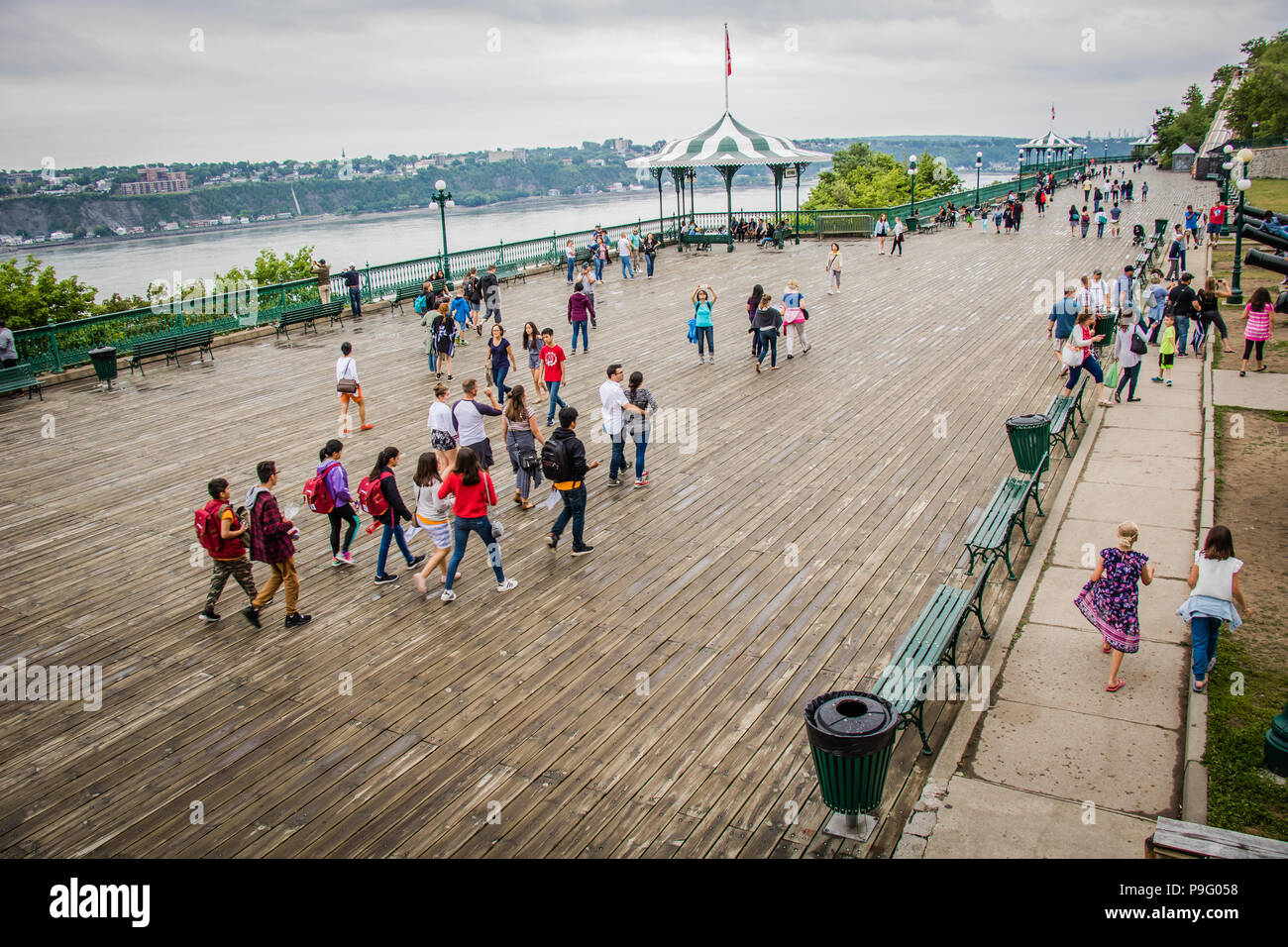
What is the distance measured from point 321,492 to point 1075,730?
7265 millimetres

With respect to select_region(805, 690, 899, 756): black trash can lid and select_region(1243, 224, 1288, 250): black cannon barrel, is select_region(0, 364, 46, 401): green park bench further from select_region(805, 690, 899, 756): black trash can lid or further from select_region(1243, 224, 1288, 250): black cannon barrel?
select_region(1243, 224, 1288, 250): black cannon barrel

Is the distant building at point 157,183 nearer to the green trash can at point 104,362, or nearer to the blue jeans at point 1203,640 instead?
the green trash can at point 104,362

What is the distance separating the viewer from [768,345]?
17172 millimetres

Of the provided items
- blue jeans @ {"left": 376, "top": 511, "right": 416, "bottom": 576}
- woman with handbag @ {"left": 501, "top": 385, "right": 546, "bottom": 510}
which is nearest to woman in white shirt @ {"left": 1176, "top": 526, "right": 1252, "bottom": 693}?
woman with handbag @ {"left": 501, "top": 385, "right": 546, "bottom": 510}

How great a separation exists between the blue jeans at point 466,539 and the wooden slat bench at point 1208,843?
5.90m

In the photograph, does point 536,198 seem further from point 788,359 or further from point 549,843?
point 549,843

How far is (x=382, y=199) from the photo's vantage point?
128 m

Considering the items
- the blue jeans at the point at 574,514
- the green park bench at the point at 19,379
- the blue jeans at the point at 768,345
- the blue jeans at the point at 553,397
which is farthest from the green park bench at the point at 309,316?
the blue jeans at the point at 574,514

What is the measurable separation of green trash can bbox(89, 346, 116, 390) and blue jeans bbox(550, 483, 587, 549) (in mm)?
13762

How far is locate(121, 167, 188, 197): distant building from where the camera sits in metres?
104

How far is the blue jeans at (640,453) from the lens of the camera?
10852mm

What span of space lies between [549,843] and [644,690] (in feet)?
5.92

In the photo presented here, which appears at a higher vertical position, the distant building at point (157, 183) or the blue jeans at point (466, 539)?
the distant building at point (157, 183)
